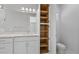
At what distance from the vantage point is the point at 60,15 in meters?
1.89

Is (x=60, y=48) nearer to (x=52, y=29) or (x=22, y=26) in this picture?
(x=52, y=29)

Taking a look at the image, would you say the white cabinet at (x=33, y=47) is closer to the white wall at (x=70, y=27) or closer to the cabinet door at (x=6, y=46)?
the cabinet door at (x=6, y=46)

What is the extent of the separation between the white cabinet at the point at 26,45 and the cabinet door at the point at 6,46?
93 millimetres

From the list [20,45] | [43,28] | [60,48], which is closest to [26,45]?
[20,45]

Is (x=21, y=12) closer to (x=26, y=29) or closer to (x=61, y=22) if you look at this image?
(x=26, y=29)

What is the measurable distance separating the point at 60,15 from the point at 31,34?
715 millimetres

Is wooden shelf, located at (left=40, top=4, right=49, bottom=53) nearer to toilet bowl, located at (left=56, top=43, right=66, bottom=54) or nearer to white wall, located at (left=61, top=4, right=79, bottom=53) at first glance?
toilet bowl, located at (left=56, top=43, right=66, bottom=54)

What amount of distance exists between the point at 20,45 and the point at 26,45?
0.12m

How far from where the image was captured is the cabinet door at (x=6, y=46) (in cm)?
186

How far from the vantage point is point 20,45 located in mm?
1989

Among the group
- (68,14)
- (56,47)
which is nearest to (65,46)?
(56,47)

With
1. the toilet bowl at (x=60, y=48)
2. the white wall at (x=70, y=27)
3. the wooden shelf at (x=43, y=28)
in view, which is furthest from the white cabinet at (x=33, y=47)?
the white wall at (x=70, y=27)

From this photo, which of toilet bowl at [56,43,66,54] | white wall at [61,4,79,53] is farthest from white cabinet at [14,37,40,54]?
white wall at [61,4,79,53]

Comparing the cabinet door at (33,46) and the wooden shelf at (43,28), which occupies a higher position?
the wooden shelf at (43,28)
